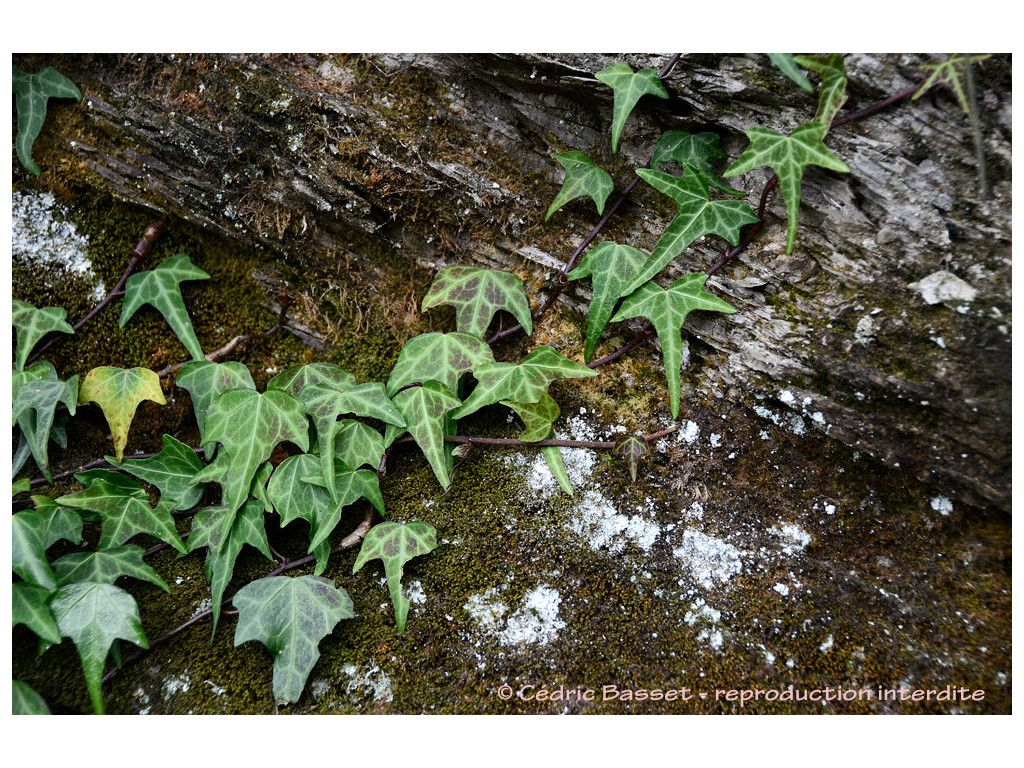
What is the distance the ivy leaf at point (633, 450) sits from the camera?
5.61ft

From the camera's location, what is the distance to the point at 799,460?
1.71m

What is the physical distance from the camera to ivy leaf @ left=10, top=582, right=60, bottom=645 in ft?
4.86

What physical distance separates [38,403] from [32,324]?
269mm

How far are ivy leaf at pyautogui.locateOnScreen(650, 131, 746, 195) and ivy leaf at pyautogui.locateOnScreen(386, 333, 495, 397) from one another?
742 millimetres

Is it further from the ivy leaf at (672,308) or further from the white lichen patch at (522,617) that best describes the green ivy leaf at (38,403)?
the ivy leaf at (672,308)

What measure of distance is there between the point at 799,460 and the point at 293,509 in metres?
1.41

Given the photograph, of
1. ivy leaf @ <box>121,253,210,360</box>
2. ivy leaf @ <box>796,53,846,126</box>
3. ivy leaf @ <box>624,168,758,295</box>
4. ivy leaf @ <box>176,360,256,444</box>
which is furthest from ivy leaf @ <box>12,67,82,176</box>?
ivy leaf @ <box>796,53,846,126</box>

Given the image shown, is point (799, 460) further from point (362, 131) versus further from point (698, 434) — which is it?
point (362, 131)

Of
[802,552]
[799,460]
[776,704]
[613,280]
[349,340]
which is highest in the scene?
[613,280]

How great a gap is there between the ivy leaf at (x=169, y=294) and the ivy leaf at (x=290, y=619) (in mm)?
796

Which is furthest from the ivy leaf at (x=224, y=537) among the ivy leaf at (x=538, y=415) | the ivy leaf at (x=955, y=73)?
the ivy leaf at (x=955, y=73)

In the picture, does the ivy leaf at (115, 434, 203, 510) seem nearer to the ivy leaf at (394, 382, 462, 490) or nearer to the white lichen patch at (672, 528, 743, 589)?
the ivy leaf at (394, 382, 462, 490)

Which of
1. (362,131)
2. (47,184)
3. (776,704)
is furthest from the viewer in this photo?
(47,184)
